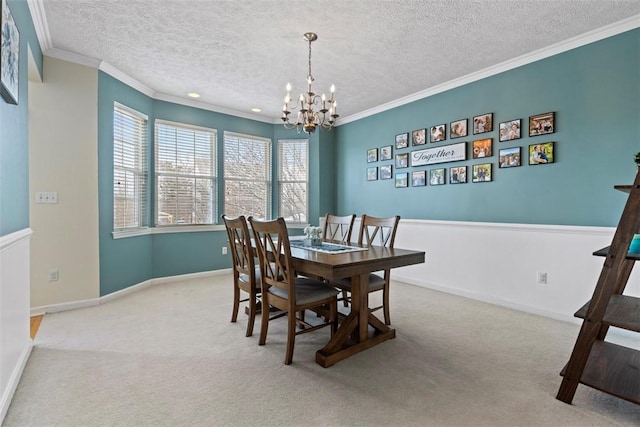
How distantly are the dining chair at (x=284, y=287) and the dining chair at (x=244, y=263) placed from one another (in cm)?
17

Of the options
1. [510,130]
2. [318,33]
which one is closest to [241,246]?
[318,33]

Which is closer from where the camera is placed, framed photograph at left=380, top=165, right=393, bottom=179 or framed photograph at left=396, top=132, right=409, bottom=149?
framed photograph at left=396, top=132, right=409, bottom=149

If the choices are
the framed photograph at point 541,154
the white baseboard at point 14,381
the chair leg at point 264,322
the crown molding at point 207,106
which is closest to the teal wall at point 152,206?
the crown molding at point 207,106

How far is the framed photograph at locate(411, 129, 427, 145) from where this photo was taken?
166 inches

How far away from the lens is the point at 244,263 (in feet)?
9.09

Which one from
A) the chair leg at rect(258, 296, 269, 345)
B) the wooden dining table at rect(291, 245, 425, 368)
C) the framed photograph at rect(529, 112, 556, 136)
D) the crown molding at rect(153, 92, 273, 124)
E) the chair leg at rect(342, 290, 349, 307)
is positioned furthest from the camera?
the crown molding at rect(153, 92, 273, 124)

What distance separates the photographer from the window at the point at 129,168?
378 cm

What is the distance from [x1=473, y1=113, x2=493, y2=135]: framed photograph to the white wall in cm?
422

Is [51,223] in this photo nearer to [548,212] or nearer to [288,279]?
[288,279]

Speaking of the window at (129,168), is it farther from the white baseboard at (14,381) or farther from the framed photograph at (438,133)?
the framed photograph at (438,133)

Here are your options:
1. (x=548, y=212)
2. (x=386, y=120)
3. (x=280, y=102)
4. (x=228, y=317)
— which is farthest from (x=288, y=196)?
(x=548, y=212)

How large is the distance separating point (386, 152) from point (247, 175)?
228 centimetres

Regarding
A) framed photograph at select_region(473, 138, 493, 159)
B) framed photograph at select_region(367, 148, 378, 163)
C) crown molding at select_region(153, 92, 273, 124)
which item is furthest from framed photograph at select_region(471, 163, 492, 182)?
crown molding at select_region(153, 92, 273, 124)

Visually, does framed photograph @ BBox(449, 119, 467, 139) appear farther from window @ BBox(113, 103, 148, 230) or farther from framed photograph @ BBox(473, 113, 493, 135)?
window @ BBox(113, 103, 148, 230)
